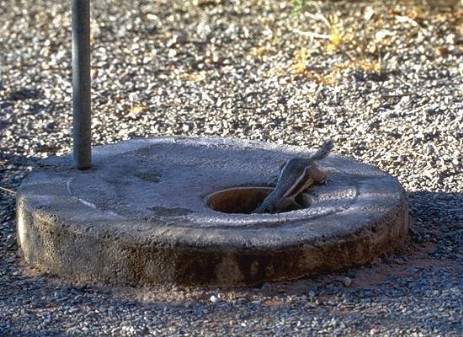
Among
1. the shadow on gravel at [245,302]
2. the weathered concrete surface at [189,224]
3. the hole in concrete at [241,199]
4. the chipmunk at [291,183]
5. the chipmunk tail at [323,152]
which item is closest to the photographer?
the shadow on gravel at [245,302]

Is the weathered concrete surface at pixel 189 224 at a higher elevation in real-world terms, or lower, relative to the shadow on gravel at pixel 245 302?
higher

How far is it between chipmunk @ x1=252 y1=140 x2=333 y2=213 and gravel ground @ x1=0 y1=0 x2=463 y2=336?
1.83 feet

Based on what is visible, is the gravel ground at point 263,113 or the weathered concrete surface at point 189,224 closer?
the gravel ground at point 263,113

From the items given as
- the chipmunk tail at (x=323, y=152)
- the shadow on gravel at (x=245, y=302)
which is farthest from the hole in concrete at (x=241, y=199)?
the shadow on gravel at (x=245, y=302)

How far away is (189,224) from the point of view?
16.3 ft

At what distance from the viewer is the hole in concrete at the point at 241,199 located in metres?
5.50

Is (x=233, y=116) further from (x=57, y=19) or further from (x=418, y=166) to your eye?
(x=57, y=19)

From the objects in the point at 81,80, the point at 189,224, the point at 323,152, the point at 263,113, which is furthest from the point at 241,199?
the point at 263,113

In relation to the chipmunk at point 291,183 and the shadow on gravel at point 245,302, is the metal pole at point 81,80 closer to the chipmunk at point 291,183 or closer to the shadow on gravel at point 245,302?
the shadow on gravel at point 245,302

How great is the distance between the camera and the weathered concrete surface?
478 centimetres

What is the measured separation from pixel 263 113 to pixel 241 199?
2.16 m

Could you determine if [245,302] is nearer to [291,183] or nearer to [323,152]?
[291,183]

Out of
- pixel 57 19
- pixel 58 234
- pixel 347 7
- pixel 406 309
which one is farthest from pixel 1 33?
pixel 406 309

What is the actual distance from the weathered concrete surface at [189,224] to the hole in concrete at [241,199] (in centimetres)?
2
